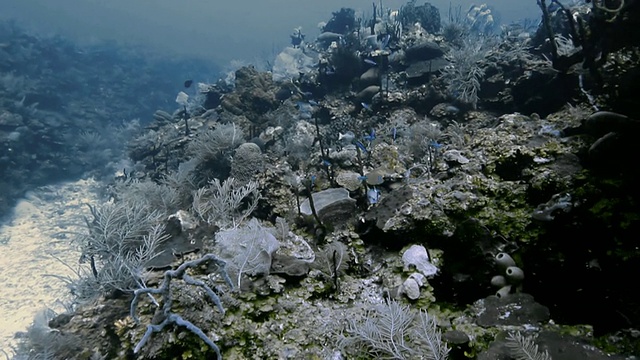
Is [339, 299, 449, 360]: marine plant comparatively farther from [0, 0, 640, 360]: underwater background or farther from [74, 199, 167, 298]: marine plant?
[74, 199, 167, 298]: marine plant

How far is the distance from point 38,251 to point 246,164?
7056 millimetres

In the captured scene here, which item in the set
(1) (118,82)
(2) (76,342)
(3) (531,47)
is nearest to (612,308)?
(2) (76,342)

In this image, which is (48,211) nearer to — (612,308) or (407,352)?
(407,352)

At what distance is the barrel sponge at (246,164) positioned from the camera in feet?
20.7

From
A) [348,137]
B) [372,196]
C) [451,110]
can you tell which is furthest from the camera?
[451,110]

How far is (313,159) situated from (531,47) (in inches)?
273

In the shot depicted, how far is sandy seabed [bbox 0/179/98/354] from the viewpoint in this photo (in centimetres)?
681

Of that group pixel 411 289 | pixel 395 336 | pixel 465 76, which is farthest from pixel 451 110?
pixel 395 336

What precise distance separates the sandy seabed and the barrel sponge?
2.81 meters

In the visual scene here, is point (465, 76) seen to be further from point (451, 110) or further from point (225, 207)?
point (225, 207)

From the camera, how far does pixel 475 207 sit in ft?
11.9

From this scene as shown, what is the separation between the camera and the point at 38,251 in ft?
29.0

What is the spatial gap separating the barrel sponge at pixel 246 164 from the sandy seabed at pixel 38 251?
9.23 feet

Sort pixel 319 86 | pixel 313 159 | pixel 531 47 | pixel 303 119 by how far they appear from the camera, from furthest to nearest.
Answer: pixel 319 86
pixel 303 119
pixel 531 47
pixel 313 159
